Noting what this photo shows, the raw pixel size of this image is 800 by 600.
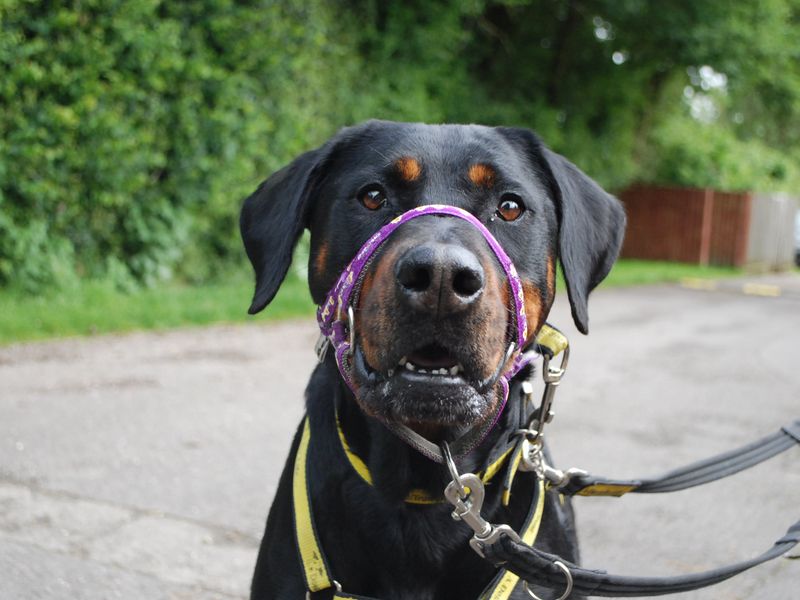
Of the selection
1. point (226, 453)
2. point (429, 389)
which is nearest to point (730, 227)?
point (226, 453)

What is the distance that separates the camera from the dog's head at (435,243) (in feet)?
6.84

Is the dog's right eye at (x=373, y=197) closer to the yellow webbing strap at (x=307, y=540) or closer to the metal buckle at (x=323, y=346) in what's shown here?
the metal buckle at (x=323, y=346)

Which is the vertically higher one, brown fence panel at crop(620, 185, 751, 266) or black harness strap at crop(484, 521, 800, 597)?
black harness strap at crop(484, 521, 800, 597)

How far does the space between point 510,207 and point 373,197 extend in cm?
36

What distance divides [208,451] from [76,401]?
4.45 ft

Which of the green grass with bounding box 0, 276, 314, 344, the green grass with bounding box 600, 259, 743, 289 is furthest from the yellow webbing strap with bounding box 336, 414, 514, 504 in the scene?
the green grass with bounding box 600, 259, 743, 289

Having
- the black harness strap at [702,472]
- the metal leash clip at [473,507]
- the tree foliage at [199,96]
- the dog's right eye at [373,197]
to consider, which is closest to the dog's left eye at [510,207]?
the dog's right eye at [373,197]

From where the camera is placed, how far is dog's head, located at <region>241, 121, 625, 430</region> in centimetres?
208

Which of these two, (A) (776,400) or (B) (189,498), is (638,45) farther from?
(B) (189,498)

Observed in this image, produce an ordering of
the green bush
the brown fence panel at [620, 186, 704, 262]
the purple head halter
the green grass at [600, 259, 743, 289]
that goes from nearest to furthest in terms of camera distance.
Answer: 1. the purple head halter
2. the green bush
3. the green grass at [600, 259, 743, 289]
4. the brown fence panel at [620, 186, 704, 262]

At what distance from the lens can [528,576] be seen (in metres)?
2.23

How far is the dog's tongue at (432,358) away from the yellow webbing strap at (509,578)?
53 centimetres

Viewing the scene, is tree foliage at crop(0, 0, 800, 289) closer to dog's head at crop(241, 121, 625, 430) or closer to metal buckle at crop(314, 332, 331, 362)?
dog's head at crop(241, 121, 625, 430)

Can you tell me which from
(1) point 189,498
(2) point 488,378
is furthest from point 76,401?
(2) point 488,378
